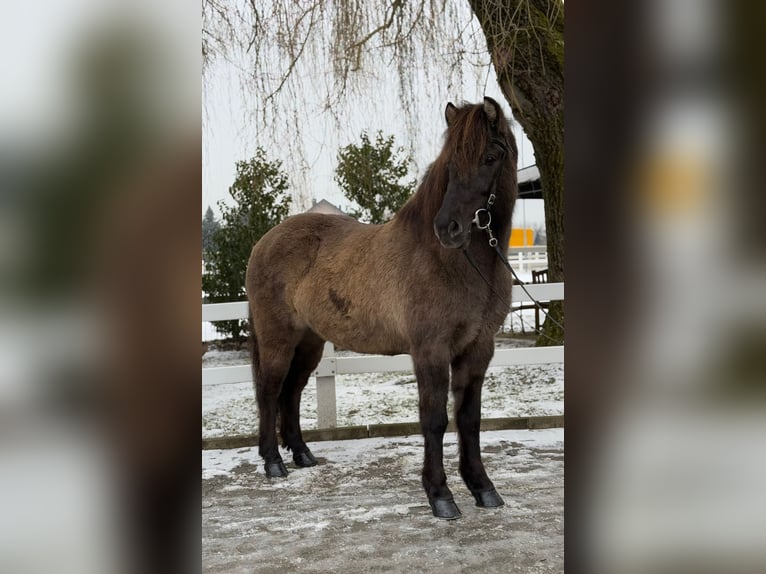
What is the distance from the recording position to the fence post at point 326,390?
15.4 feet

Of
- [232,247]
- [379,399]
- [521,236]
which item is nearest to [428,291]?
[379,399]

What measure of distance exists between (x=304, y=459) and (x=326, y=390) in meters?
0.83

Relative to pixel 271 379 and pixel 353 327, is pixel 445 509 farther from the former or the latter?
pixel 271 379

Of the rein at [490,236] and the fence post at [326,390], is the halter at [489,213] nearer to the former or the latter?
the rein at [490,236]

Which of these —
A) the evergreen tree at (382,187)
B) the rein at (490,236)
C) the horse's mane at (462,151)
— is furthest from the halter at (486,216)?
the evergreen tree at (382,187)

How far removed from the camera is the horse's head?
2680 mm

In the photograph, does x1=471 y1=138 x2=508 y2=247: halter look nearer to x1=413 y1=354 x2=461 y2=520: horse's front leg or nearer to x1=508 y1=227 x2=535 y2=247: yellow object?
x1=413 y1=354 x2=461 y2=520: horse's front leg

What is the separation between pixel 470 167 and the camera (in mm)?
2701
